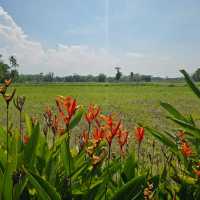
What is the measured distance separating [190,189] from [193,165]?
17 centimetres

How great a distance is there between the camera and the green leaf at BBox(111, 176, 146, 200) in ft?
4.36

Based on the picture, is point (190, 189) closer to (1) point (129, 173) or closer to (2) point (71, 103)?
(1) point (129, 173)

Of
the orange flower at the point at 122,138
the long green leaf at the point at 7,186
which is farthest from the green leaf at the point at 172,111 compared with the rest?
the long green leaf at the point at 7,186

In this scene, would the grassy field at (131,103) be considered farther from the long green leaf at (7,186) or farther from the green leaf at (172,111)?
the long green leaf at (7,186)

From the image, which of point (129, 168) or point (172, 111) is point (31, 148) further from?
point (172, 111)

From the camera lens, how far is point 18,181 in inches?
53.7

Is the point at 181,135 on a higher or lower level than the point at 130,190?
higher

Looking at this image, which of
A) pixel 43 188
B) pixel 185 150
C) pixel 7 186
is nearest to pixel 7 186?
pixel 7 186

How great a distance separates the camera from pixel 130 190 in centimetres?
135

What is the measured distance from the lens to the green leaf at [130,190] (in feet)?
4.36

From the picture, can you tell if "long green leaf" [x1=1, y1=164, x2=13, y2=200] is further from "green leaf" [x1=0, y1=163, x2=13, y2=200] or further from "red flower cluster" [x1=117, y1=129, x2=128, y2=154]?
"red flower cluster" [x1=117, y1=129, x2=128, y2=154]

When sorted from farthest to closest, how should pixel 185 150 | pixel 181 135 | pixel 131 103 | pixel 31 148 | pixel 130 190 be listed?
pixel 131 103 → pixel 181 135 → pixel 185 150 → pixel 31 148 → pixel 130 190

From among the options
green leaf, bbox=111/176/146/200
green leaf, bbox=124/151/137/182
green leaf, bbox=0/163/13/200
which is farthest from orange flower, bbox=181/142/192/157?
green leaf, bbox=0/163/13/200

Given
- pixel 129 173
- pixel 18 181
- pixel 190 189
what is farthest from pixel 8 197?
pixel 190 189
